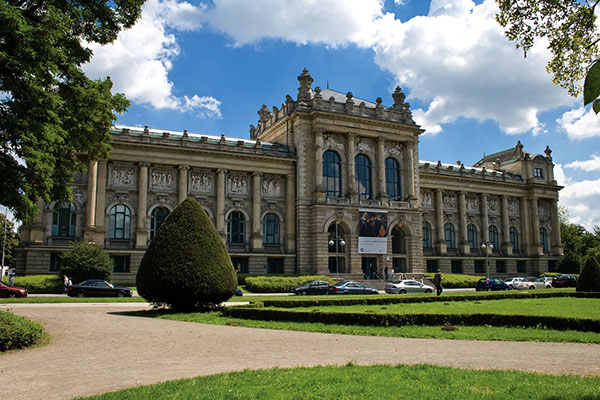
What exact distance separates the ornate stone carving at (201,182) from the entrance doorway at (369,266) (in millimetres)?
20329

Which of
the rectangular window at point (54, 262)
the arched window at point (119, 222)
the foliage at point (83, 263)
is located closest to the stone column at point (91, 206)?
the arched window at point (119, 222)

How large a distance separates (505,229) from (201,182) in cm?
4704

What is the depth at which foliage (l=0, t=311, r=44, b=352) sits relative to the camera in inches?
562

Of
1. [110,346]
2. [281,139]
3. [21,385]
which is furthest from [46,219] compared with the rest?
[21,385]

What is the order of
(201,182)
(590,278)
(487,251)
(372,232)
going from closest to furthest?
1. (590,278)
2. (201,182)
3. (372,232)
4. (487,251)

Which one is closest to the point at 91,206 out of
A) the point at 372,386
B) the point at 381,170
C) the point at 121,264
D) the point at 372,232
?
the point at 121,264

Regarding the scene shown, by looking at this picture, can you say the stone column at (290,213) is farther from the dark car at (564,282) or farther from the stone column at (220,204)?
the dark car at (564,282)

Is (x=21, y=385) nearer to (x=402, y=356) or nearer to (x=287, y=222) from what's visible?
(x=402, y=356)

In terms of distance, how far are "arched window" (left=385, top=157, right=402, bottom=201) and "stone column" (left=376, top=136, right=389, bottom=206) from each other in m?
1.98

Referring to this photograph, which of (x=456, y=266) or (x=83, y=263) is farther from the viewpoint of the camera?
(x=456, y=266)

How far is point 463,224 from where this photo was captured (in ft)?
237

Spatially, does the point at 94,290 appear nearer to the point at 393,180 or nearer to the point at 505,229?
the point at 393,180

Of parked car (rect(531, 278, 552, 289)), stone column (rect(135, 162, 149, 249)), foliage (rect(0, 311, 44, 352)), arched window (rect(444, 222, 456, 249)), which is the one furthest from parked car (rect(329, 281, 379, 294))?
arched window (rect(444, 222, 456, 249))

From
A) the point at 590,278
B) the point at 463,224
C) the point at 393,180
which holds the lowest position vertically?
the point at 590,278
